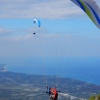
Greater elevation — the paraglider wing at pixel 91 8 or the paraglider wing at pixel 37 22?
the paraglider wing at pixel 37 22

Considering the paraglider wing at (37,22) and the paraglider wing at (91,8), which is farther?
the paraglider wing at (37,22)

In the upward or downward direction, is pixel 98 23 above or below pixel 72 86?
above

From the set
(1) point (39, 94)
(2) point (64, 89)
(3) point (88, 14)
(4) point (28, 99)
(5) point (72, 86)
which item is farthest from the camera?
(5) point (72, 86)

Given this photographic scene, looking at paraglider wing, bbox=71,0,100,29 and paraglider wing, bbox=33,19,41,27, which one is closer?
paraglider wing, bbox=71,0,100,29

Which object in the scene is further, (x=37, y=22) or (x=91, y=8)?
(x=37, y=22)

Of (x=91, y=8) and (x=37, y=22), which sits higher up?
(x=37, y=22)

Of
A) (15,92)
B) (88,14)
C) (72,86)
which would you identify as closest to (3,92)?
(15,92)

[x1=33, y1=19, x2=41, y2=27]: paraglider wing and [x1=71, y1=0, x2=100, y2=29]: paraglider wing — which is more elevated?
[x1=33, y1=19, x2=41, y2=27]: paraglider wing

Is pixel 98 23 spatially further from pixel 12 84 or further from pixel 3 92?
pixel 12 84
